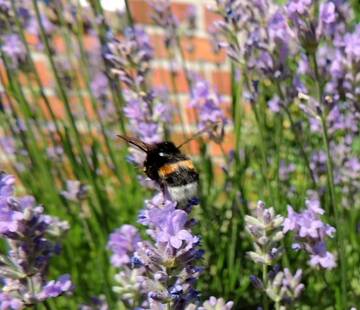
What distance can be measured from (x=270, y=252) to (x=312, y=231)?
0.12m

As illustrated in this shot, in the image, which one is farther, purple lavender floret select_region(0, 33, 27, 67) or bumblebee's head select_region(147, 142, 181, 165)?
purple lavender floret select_region(0, 33, 27, 67)

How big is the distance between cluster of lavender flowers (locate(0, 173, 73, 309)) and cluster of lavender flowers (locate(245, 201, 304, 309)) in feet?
1.00

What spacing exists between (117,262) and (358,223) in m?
0.74

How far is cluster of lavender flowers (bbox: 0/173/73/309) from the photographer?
110cm

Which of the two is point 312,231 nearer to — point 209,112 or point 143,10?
point 209,112

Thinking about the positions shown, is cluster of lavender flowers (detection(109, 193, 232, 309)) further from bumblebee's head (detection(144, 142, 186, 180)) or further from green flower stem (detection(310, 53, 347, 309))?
green flower stem (detection(310, 53, 347, 309))

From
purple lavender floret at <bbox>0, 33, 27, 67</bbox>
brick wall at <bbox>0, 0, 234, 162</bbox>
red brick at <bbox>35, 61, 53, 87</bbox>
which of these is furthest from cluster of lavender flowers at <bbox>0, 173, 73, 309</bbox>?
red brick at <bbox>35, 61, 53, 87</bbox>

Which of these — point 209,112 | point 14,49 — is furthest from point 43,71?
point 209,112

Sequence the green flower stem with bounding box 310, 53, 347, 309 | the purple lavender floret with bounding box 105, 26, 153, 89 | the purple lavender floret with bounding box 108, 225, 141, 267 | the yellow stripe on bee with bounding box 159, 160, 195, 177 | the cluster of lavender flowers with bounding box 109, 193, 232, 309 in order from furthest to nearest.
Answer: the purple lavender floret with bounding box 105, 26, 153, 89, the purple lavender floret with bounding box 108, 225, 141, 267, the green flower stem with bounding box 310, 53, 347, 309, the yellow stripe on bee with bounding box 159, 160, 195, 177, the cluster of lavender flowers with bounding box 109, 193, 232, 309

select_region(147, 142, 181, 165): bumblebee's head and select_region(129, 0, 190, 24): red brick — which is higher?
select_region(129, 0, 190, 24): red brick

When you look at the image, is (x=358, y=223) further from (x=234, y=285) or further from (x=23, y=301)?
(x=23, y=301)

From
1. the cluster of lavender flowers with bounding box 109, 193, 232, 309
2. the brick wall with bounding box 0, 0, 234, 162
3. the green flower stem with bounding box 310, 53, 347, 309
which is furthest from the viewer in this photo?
the brick wall with bounding box 0, 0, 234, 162

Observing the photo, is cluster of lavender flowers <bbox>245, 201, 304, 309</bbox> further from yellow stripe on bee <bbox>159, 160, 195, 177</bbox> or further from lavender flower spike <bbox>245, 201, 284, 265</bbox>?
yellow stripe on bee <bbox>159, 160, 195, 177</bbox>

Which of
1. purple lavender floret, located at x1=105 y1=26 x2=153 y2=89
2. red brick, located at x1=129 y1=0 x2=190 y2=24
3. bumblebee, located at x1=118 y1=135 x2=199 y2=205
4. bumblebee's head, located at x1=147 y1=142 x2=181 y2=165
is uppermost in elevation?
red brick, located at x1=129 y1=0 x2=190 y2=24
